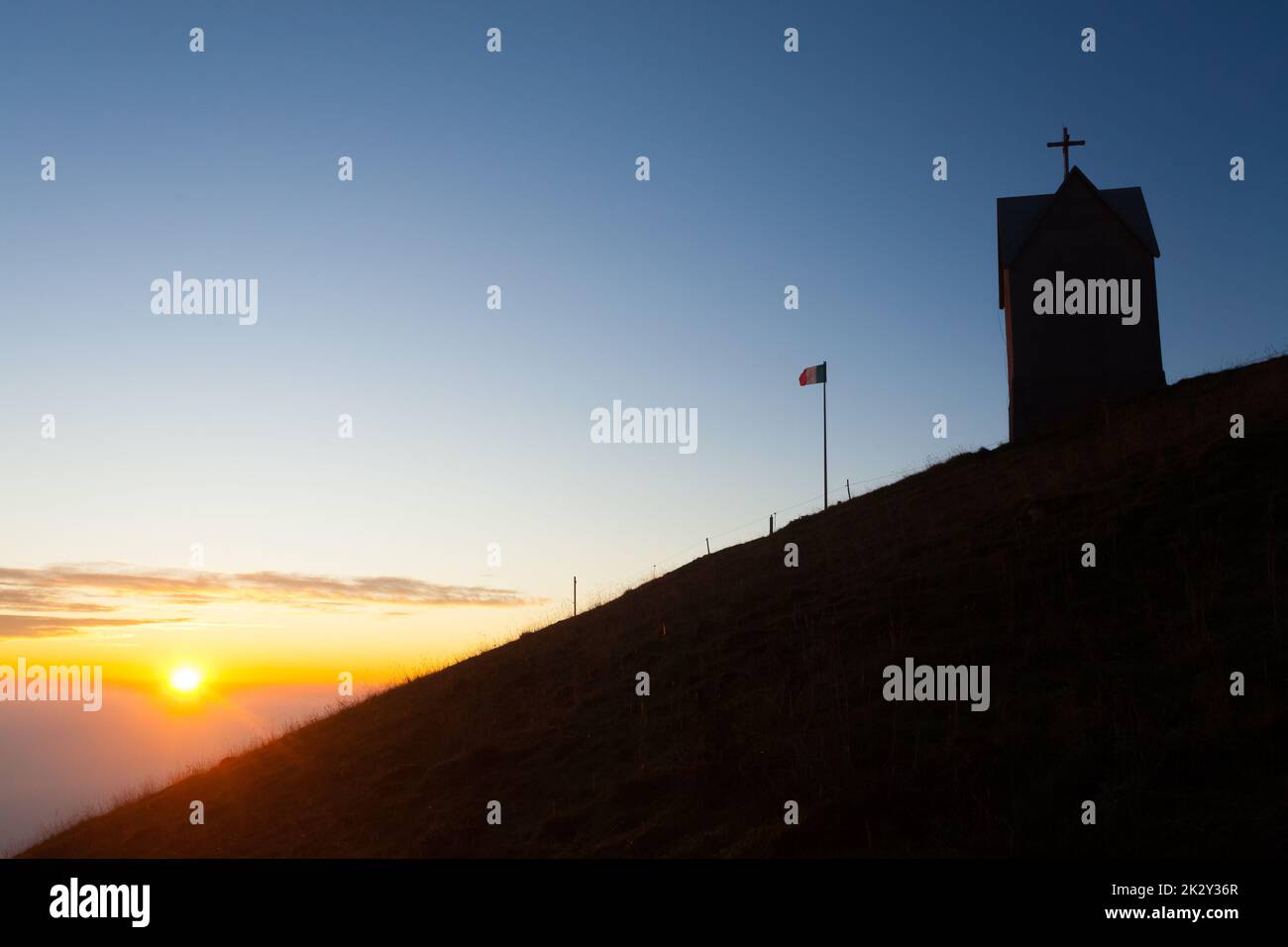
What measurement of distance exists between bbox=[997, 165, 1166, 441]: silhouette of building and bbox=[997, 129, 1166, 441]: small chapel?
0.14ft

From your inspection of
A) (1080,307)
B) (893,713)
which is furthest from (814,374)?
(893,713)

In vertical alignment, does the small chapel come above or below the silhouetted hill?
above

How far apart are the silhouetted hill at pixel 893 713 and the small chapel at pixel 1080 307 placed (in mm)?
8718

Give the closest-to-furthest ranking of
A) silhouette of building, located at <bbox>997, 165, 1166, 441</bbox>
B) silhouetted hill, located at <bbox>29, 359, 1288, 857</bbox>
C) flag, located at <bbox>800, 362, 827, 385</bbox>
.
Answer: silhouetted hill, located at <bbox>29, 359, 1288, 857</bbox>, silhouette of building, located at <bbox>997, 165, 1166, 441</bbox>, flag, located at <bbox>800, 362, 827, 385</bbox>

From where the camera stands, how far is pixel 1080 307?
38500 mm

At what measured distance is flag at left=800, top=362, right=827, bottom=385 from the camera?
4009cm

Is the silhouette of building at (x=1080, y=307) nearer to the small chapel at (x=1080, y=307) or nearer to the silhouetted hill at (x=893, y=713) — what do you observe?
the small chapel at (x=1080, y=307)

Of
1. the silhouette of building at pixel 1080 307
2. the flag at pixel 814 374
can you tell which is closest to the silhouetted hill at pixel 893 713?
the silhouette of building at pixel 1080 307

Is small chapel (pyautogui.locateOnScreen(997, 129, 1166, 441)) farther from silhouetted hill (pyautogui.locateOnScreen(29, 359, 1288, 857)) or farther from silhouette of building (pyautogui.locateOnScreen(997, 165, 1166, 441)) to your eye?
silhouetted hill (pyautogui.locateOnScreen(29, 359, 1288, 857))

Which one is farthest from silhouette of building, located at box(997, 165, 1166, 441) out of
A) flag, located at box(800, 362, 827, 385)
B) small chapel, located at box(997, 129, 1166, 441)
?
flag, located at box(800, 362, 827, 385)

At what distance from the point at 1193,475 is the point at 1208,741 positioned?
12308mm

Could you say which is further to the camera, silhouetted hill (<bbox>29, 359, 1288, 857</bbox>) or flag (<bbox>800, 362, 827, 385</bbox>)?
flag (<bbox>800, 362, 827, 385</bbox>)
